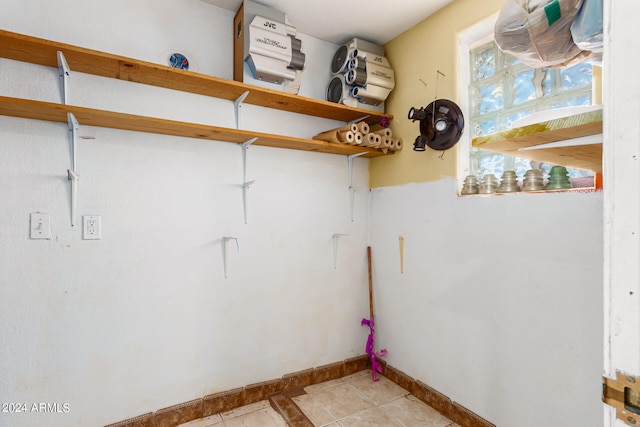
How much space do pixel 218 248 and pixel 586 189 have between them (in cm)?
202

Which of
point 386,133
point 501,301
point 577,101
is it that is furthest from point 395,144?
point 501,301

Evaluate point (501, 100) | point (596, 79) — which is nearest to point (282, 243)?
point (501, 100)

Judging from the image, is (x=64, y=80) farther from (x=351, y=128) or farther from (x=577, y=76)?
(x=577, y=76)

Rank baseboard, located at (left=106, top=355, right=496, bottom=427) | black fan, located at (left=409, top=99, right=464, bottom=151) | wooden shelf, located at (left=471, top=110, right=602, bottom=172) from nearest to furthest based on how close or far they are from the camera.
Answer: wooden shelf, located at (left=471, top=110, right=602, bottom=172) → baseboard, located at (left=106, top=355, right=496, bottom=427) → black fan, located at (left=409, top=99, right=464, bottom=151)

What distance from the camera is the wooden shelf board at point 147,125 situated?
1.53 metres

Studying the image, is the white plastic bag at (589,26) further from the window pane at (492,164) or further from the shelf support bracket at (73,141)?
the shelf support bracket at (73,141)

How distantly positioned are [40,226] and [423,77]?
8.13 ft

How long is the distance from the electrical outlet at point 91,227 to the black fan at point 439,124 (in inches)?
78.5

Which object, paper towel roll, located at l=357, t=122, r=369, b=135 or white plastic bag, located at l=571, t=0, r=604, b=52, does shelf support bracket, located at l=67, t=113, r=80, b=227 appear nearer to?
paper towel roll, located at l=357, t=122, r=369, b=135

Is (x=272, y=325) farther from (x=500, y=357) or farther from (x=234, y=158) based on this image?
(x=500, y=357)

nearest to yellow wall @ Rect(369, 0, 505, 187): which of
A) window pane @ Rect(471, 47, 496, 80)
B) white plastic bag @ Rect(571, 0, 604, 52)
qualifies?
window pane @ Rect(471, 47, 496, 80)

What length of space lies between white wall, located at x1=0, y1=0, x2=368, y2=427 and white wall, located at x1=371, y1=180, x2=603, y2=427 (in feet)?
2.04

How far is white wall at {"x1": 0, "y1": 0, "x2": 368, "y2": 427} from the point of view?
1.69 metres

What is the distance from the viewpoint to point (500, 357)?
1839 millimetres
